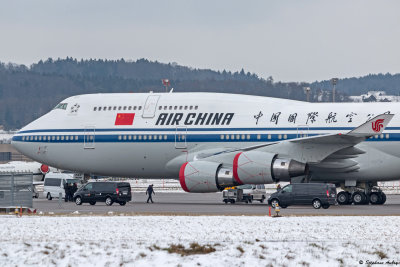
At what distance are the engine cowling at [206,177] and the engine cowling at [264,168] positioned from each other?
697mm

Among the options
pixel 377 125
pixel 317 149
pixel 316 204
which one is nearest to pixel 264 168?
pixel 317 149

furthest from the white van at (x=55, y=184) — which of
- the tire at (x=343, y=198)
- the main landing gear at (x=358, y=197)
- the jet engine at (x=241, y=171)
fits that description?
the main landing gear at (x=358, y=197)

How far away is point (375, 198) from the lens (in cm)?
4356

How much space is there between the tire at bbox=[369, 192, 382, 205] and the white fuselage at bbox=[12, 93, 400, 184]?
6.09ft

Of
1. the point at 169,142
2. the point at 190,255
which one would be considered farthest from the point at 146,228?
the point at 169,142

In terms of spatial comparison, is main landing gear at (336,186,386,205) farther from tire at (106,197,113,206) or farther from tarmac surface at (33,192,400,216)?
tire at (106,197,113,206)

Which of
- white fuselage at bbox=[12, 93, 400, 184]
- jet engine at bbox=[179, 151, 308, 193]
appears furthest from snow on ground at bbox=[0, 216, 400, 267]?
white fuselage at bbox=[12, 93, 400, 184]

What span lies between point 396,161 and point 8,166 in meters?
54.4

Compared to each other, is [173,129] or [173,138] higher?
[173,129]

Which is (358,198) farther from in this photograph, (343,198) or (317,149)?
(317,149)

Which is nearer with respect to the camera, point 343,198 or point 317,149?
point 317,149

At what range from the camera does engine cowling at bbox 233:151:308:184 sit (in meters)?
40.0

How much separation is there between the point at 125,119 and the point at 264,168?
31.5 ft

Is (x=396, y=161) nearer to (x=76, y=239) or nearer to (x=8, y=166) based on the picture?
(x=76, y=239)
